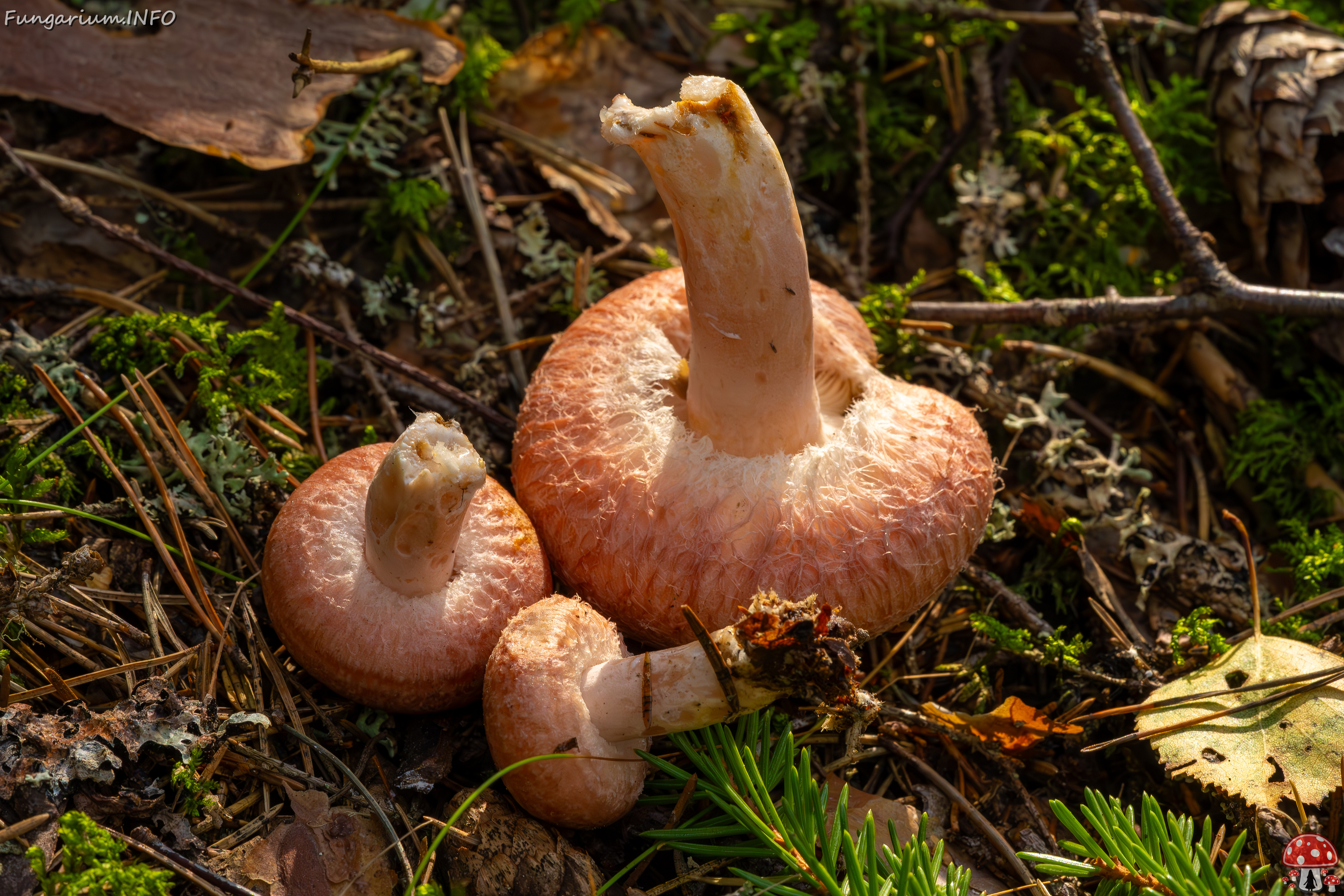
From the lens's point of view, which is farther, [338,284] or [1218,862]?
[338,284]

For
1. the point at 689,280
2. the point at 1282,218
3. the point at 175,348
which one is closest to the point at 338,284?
the point at 175,348

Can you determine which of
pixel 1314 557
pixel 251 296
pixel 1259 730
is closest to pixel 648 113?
pixel 251 296

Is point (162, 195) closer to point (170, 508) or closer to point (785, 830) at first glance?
point (170, 508)

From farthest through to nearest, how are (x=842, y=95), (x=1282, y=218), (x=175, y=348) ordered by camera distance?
(x=842, y=95)
(x=1282, y=218)
(x=175, y=348)

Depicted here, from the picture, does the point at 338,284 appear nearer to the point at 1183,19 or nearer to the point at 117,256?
the point at 117,256

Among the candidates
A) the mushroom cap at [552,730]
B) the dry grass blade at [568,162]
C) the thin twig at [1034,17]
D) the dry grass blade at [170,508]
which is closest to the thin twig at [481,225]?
the dry grass blade at [568,162]

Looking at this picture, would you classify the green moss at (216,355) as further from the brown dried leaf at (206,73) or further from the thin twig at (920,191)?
the thin twig at (920,191)

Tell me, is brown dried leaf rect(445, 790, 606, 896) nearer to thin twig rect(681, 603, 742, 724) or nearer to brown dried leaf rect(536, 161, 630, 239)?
thin twig rect(681, 603, 742, 724)
